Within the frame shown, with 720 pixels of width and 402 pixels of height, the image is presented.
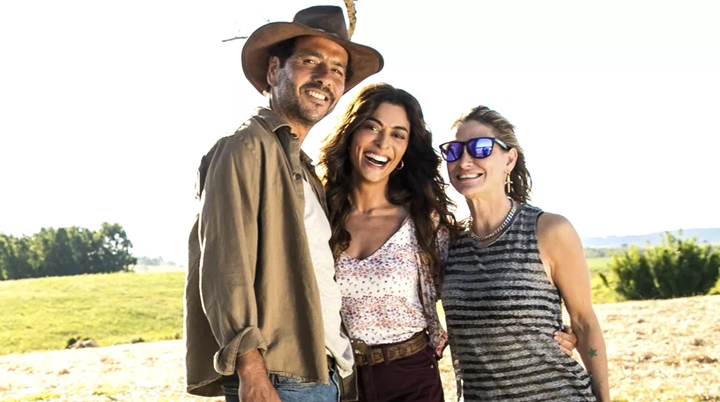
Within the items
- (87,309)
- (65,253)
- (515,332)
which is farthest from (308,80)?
(65,253)

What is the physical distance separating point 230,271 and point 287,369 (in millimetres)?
520

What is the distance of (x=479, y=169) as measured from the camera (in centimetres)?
462

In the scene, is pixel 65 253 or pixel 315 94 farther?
pixel 65 253

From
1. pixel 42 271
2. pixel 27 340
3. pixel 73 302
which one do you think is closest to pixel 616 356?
pixel 27 340

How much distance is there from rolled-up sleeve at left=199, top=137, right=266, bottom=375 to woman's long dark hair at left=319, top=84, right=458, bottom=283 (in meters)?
1.44

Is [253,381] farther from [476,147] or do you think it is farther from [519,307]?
[476,147]

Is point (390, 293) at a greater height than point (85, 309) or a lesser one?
greater

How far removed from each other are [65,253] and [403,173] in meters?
89.0

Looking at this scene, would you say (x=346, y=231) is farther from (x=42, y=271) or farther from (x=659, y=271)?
(x=42, y=271)

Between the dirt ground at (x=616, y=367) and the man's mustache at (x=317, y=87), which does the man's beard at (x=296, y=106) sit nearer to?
the man's mustache at (x=317, y=87)

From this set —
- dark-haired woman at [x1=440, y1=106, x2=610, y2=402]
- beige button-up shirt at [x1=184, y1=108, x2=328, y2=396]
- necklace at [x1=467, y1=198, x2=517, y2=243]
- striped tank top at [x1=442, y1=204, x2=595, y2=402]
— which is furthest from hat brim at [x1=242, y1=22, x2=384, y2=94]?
striped tank top at [x1=442, y1=204, x2=595, y2=402]

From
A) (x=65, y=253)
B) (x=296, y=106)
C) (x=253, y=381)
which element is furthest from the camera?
(x=65, y=253)

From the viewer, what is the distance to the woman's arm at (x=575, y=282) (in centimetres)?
427

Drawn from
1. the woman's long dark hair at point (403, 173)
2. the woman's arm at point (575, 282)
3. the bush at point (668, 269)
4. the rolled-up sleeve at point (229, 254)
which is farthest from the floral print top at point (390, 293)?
the bush at point (668, 269)
